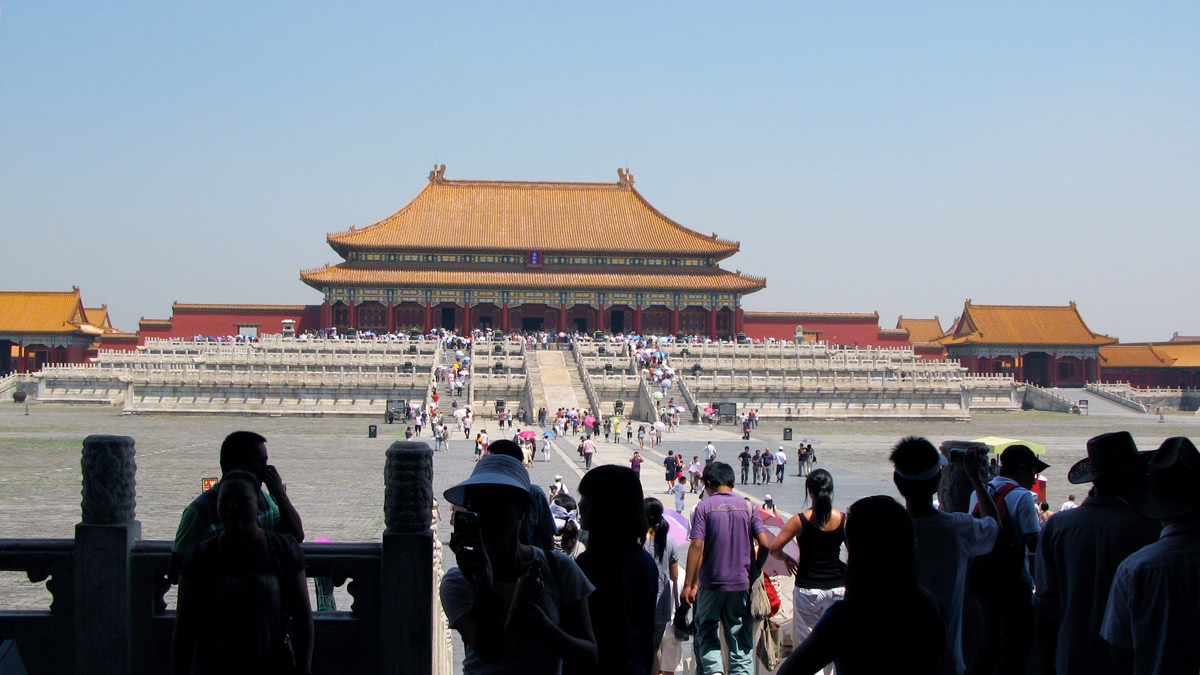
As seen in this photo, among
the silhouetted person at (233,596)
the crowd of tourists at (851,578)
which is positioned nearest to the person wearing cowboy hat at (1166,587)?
the crowd of tourists at (851,578)

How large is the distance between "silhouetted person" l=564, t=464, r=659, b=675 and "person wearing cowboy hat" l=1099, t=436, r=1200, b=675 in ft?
6.45

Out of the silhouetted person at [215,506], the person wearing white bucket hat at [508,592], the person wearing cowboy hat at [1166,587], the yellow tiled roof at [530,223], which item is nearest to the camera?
the person wearing white bucket hat at [508,592]

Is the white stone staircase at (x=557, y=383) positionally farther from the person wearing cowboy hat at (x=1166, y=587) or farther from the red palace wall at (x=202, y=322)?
the person wearing cowboy hat at (x=1166, y=587)

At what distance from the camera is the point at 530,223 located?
2798 inches

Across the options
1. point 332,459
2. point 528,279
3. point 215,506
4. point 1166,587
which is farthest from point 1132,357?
point 215,506

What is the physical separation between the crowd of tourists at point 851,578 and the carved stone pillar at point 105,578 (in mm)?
1627

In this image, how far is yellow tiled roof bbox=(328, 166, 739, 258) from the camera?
67438mm

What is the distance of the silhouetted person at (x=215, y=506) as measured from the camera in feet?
18.0

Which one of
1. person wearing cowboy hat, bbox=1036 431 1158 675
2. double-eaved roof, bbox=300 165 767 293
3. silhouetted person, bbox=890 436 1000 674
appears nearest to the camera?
person wearing cowboy hat, bbox=1036 431 1158 675

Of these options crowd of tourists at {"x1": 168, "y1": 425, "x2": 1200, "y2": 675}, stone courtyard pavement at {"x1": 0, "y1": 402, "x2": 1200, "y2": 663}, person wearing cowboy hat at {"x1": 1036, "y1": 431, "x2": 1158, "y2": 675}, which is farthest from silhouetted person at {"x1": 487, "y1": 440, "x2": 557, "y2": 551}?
stone courtyard pavement at {"x1": 0, "y1": 402, "x2": 1200, "y2": 663}

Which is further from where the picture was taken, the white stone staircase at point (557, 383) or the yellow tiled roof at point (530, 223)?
the yellow tiled roof at point (530, 223)

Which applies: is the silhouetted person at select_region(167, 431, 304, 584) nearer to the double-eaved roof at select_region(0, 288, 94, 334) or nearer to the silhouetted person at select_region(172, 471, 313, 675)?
the silhouetted person at select_region(172, 471, 313, 675)

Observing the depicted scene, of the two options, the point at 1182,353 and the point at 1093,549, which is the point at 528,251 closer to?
the point at 1182,353

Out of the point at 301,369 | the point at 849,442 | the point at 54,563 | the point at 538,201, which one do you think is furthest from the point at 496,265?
the point at 54,563
